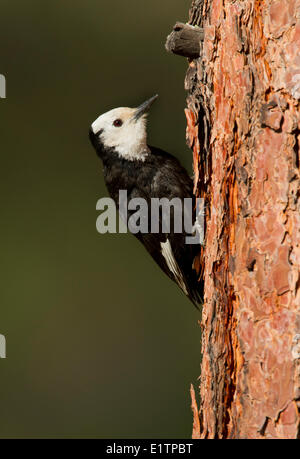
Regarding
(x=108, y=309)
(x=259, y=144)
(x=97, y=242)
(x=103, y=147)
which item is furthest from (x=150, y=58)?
(x=259, y=144)

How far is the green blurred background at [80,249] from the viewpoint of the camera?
197 inches

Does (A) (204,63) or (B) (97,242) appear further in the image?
(B) (97,242)

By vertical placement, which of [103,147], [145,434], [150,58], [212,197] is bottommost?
[145,434]

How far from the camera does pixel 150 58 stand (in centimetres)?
505

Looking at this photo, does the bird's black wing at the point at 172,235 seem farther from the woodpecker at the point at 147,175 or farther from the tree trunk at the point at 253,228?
the tree trunk at the point at 253,228

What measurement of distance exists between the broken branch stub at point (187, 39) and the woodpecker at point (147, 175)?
72cm

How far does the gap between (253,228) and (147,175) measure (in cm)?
112

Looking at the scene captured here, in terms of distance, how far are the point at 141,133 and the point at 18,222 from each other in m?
2.68

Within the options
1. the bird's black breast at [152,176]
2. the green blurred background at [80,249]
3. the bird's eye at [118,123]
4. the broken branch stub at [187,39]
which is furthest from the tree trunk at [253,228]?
the green blurred background at [80,249]

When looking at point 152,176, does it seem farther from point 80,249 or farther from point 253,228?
point 80,249

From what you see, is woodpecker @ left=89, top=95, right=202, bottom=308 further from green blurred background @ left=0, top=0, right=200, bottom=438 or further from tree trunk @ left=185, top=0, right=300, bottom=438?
green blurred background @ left=0, top=0, right=200, bottom=438

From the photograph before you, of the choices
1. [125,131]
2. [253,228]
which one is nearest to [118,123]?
[125,131]

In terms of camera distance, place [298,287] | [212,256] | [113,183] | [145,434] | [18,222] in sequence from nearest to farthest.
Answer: [298,287] < [212,256] < [113,183] < [145,434] < [18,222]

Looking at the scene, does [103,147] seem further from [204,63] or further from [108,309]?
[108,309]
